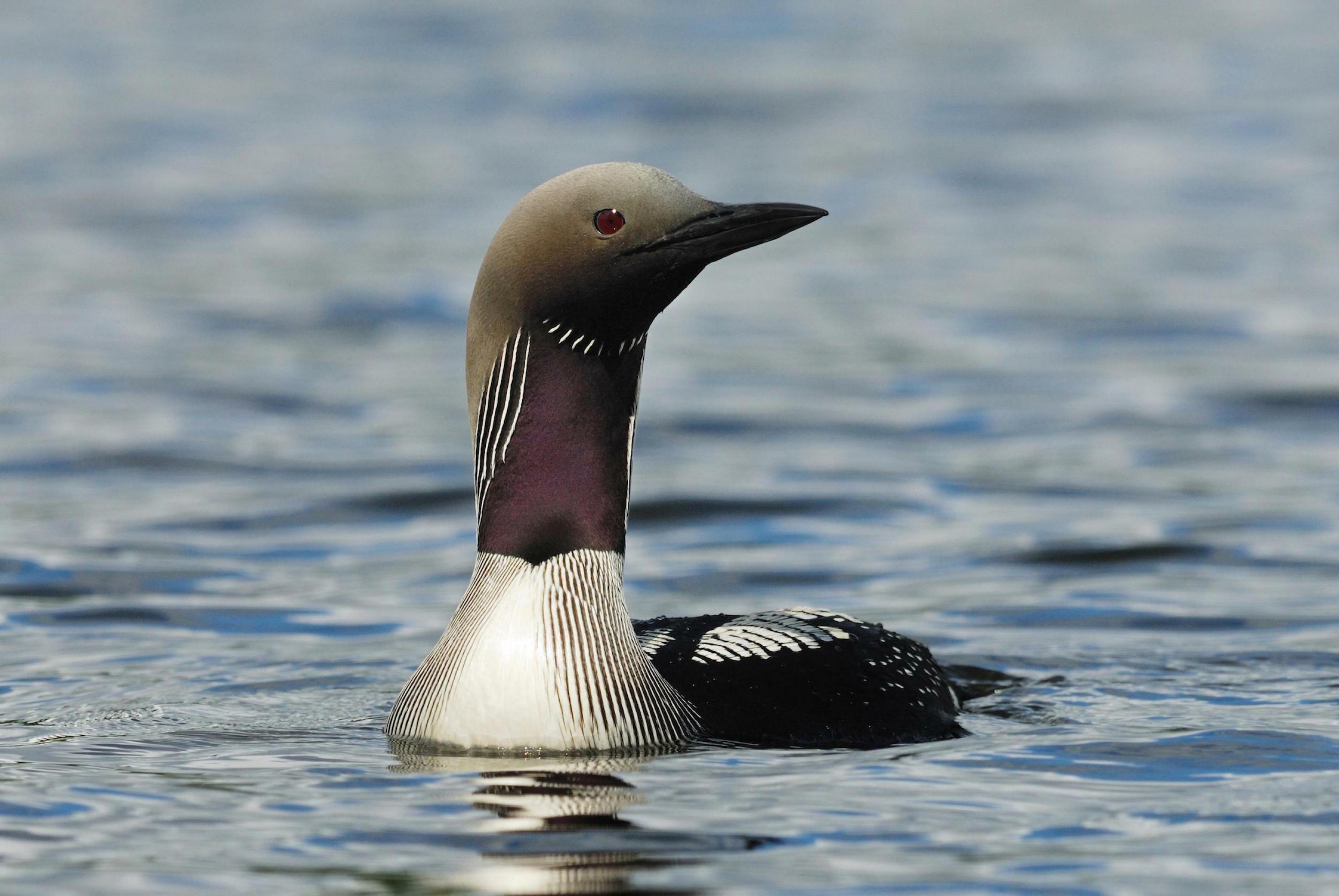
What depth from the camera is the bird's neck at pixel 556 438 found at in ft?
15.7

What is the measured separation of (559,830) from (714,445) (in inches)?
246

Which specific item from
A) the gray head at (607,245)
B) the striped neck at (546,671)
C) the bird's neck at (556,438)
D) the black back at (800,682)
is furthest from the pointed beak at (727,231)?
the black back at (800,682)

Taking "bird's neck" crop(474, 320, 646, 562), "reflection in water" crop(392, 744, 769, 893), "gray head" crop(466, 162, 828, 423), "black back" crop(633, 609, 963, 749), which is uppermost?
"gray head" crop(466, 162, 828, 423)

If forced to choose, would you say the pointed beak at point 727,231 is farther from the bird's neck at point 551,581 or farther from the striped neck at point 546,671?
the striped neck at point 546,671

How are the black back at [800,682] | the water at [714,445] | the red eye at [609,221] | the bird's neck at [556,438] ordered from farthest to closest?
the black back at [800,682], the bird's neck at [556,438], the red eye at [609,221], the water at [714,445]

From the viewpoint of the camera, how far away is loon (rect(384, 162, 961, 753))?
184 inches

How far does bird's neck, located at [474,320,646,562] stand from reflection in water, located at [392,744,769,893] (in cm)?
47

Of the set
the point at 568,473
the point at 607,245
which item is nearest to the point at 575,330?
the point at 607,245

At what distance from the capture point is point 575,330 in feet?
15.6

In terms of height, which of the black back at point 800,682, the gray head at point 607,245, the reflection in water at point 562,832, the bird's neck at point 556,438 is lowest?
the reflection in water at point 562,832

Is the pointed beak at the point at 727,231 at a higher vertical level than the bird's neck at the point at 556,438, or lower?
higher

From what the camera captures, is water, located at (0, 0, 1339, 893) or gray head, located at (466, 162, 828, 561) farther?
gray head, located at (466, 162, 828, 561)

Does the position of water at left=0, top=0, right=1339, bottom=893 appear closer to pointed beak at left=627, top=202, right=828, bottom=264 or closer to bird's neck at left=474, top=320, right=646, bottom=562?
bird's neck at left=474, top=320, right=646, bottom=562

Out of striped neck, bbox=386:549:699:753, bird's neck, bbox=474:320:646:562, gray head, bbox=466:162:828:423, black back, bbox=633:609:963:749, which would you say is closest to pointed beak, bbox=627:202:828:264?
gray head, bbox=466:162:828:423
